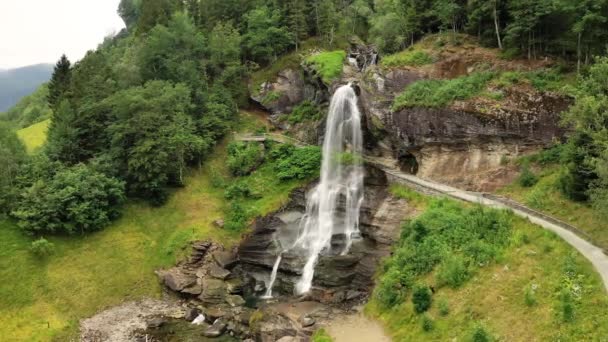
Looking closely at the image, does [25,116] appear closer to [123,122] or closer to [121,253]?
[123,122]

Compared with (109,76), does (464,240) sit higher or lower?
lower

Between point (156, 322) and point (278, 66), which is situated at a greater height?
point (278, 66)

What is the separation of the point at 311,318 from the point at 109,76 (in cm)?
3852

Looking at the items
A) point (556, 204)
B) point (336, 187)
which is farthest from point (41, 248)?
point (556, 204)

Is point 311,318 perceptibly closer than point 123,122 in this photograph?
Yes

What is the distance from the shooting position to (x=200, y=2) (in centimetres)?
7138

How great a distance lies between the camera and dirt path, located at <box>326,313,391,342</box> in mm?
29234

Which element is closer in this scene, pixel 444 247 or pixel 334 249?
pixel 444 247

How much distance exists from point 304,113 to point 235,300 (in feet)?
88.8

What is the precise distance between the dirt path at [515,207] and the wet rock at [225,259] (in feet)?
52.7

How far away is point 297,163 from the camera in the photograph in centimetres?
4803

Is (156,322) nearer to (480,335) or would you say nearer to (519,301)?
(480,335)

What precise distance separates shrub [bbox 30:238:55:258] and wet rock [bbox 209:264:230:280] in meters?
13.2

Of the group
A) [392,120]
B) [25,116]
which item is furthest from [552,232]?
[25,116]
